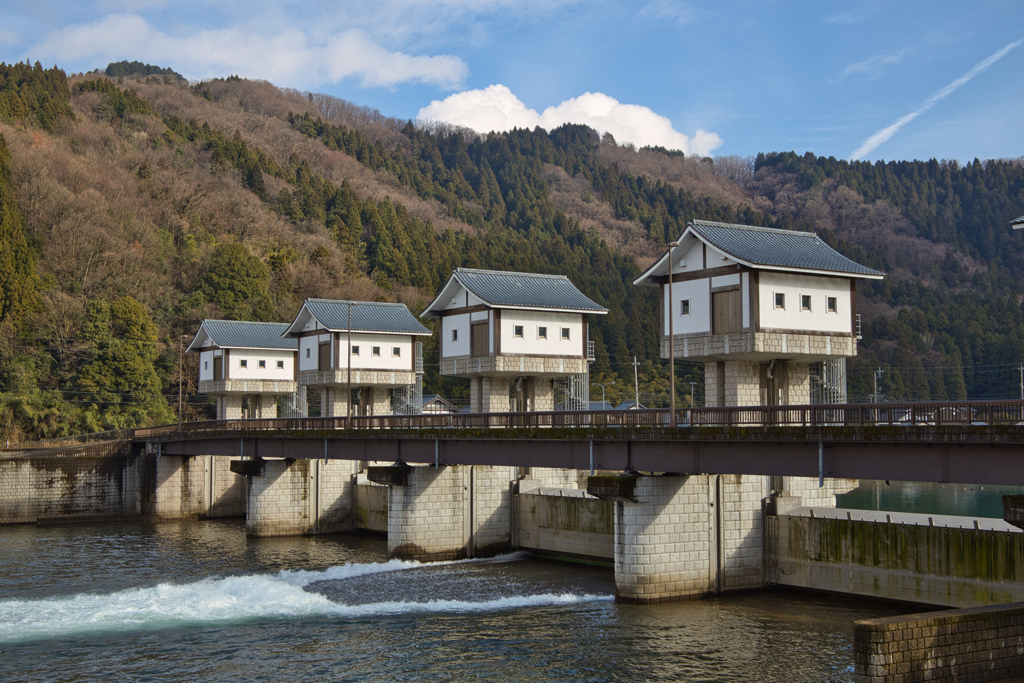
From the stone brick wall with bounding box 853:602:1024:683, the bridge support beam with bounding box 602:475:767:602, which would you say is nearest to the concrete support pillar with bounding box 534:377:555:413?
the bridge support beam with bounding box 602:475:767:602

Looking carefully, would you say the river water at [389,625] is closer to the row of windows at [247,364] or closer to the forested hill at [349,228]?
the row of windows at [247,364]

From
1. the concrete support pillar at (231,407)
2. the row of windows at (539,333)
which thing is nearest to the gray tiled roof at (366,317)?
the row of windows at (539,333)

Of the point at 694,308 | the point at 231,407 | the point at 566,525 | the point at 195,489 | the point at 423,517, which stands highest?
the point at 694,308

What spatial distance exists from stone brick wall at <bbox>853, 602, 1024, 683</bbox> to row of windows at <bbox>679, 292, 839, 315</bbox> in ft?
62.3

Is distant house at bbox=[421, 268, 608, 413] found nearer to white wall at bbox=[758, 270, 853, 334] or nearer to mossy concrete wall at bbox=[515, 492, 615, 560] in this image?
mossy concrete wall at bbox=[515, 492, 615, 560]

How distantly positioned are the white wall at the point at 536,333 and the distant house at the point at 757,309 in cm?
1013

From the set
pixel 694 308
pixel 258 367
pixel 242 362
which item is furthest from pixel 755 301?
pixel 242 362

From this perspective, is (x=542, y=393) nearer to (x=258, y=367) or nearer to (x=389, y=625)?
(x=389, y=625)

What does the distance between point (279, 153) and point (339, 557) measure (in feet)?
391

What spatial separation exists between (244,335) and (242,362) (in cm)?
226

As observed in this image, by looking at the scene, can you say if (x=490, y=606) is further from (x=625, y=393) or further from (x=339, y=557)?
(x=625, y=393)

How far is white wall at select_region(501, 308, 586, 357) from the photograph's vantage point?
163ft

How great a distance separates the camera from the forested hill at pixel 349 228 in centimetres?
8256

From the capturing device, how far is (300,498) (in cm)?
5656
